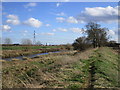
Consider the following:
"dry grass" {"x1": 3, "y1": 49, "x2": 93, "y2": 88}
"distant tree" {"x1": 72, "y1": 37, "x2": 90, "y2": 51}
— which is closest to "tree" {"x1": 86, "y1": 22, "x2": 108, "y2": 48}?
"distant tree" {"x1": 72, "y1": 37, "x2": 90, "y2": 51}

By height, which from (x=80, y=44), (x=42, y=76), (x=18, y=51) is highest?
(x=80, y=44)

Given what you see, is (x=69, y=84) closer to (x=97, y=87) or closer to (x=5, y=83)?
(x=97, y=87)

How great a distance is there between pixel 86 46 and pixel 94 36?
459 inches

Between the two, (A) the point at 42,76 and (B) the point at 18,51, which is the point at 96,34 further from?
(A) the point at 42,76

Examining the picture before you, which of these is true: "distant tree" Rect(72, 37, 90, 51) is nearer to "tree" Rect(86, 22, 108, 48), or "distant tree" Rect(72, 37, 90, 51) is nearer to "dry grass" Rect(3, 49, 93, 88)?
"tree" Rect(86, 22, 108, 48)

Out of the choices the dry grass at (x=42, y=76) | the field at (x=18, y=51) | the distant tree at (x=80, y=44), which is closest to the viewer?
the dry grass at (x=42, y=76)

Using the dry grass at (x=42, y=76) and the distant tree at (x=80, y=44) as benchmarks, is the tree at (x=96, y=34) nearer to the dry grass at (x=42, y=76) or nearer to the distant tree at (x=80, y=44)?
the distant tree at (x=80, y=44)

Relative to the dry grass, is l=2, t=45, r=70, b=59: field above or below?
below

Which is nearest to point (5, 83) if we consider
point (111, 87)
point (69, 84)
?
point (69, 84)

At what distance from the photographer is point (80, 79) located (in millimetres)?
10148

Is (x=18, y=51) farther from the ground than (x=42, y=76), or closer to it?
closer to it

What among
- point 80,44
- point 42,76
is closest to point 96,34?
point 80,44

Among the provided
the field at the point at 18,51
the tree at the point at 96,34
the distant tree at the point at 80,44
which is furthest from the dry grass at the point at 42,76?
the tree at the point at 96,34

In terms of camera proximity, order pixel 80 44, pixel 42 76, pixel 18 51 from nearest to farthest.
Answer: pixel 42 76
pixel 80 44
pixel 18 51
